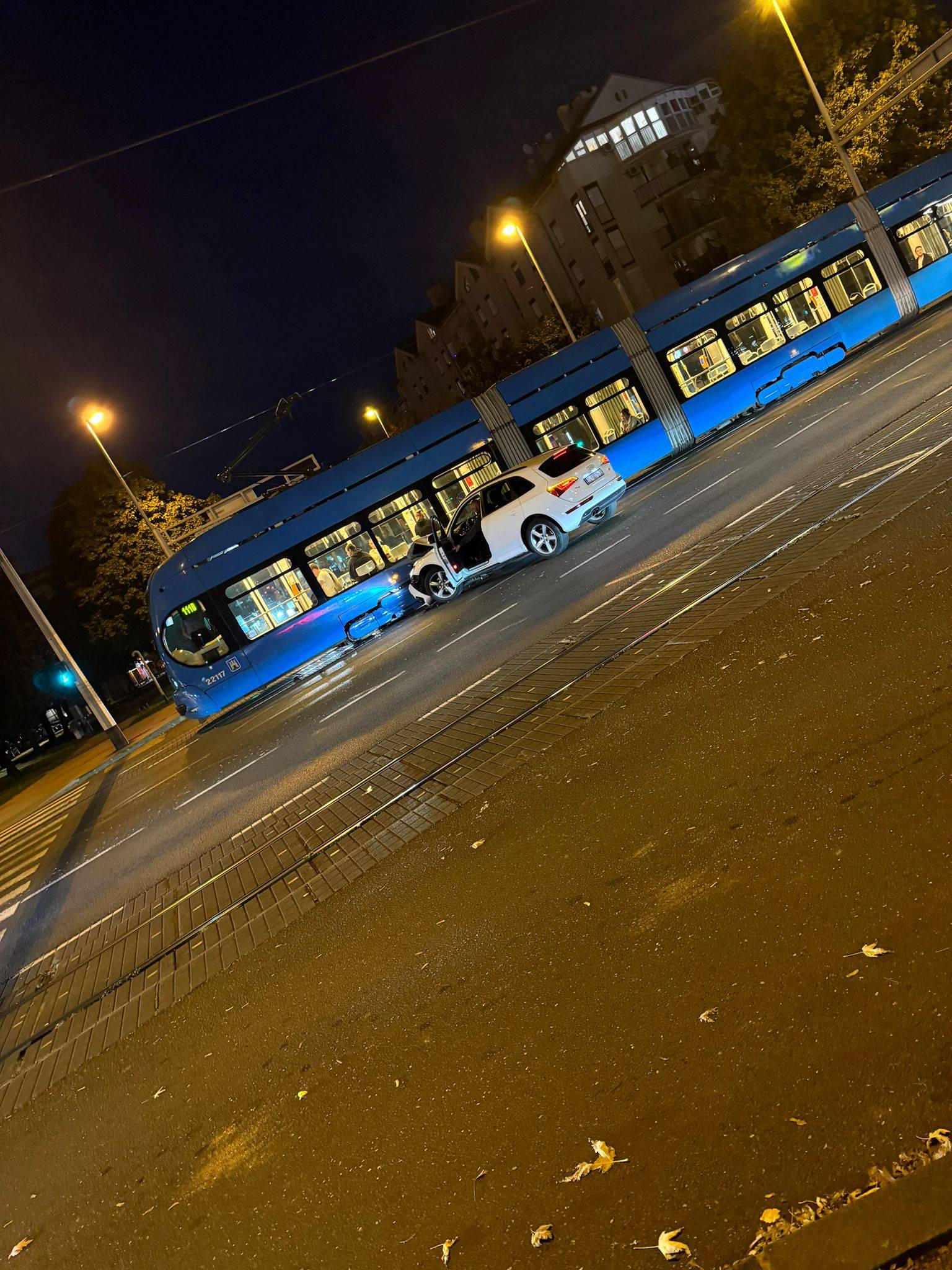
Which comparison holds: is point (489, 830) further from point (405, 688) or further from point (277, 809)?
point (405, 688)

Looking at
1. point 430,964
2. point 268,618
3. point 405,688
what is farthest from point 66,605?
point 430,964

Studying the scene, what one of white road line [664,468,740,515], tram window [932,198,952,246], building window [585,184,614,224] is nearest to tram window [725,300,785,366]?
tram window [932,198,952,246]

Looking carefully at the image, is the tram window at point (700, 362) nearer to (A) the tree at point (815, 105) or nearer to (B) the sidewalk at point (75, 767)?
(B) the sidewalk at point (75, 767)

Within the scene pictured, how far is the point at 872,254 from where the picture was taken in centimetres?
2522

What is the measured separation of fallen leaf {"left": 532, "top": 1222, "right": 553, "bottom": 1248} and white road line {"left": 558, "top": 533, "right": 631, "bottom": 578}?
37.2 feet

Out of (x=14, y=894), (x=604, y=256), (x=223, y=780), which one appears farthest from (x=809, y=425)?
(x=604, y=256)

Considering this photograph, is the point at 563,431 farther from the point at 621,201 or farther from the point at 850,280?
the point at 621,201

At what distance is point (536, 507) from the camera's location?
15938 millimetres

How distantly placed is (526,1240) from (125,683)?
6901 centimetres

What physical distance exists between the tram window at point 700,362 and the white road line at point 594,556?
10.5 meters

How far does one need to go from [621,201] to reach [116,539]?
122 feet

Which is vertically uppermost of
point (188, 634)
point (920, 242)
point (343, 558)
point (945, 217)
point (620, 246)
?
point (620, 246)

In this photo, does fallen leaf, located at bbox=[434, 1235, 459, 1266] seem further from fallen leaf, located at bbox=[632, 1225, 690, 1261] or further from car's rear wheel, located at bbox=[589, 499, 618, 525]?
car's rear wheel, located at bbox=[589, 499, 618, 525]

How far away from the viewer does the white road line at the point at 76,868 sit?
11.1 meters
